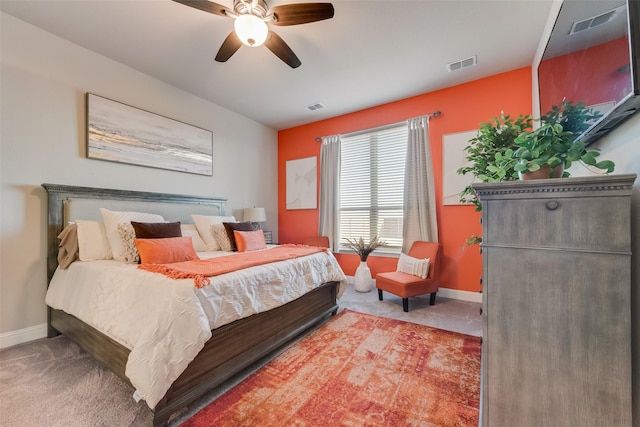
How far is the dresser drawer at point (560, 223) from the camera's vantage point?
0.84 metres

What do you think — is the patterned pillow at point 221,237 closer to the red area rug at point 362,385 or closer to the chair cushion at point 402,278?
the red area rug at point 362,385

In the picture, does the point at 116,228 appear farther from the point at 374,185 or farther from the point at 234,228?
the point at 374,185

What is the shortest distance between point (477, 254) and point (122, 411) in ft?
12.3

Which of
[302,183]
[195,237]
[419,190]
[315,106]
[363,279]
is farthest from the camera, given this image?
[302,183]

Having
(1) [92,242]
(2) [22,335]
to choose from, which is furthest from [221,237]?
(2) [22,335]

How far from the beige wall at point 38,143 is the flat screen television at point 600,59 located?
3920 mm

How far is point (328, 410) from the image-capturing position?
4.78ft

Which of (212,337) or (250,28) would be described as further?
(250,28)

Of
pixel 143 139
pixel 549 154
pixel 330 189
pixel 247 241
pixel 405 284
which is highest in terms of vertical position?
pixel 143 139

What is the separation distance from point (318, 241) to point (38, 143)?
352 centimetres

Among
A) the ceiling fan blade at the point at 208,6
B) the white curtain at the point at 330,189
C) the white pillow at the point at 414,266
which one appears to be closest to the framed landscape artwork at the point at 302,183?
the white curtain at the point at 330,189

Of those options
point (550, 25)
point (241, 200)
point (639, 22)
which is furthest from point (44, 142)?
point (550, 25)

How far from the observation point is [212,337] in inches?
61.2

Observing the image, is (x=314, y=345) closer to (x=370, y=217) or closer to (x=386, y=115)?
(x=370, y=217)
